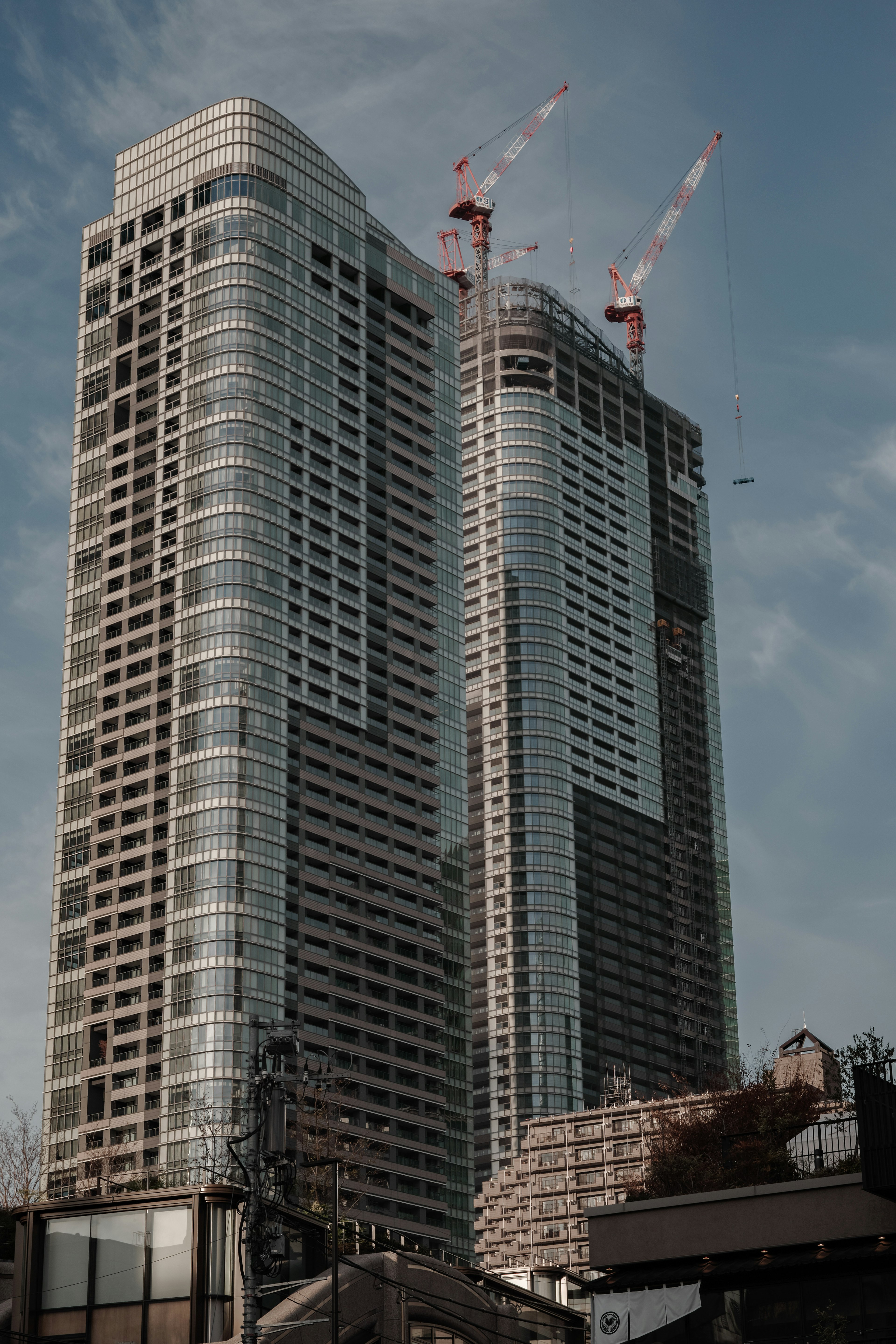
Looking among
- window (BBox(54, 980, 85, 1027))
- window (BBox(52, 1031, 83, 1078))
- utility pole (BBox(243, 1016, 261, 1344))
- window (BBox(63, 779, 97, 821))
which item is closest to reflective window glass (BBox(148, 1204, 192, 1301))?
utility pole (BBox(243, 1016, 261, 1344))

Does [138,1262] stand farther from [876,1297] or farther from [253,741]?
[253,741]

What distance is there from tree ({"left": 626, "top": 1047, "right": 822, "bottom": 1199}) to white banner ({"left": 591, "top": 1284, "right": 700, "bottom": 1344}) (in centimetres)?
290

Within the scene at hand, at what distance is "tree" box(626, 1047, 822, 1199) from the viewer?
6525 cm

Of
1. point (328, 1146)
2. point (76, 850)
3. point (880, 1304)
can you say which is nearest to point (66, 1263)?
point (880, 1304)

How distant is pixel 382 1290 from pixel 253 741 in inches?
5297

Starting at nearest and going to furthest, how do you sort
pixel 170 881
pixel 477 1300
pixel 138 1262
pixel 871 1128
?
pixel 871 1128
pixel 138 1262
pixel 477 1300
pixel 170 881

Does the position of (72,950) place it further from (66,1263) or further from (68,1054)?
(66,1263)

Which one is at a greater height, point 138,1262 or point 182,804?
point 182,804

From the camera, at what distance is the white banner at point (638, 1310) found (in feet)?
169

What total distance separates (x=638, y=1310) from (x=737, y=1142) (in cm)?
2266

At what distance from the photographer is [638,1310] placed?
52.2 meters

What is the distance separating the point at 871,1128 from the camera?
4856 centimetres

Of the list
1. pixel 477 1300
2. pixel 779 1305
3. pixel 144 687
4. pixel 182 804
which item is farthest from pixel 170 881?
pixel 779 1305

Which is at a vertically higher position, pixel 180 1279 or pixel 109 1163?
pixel 109 1163
